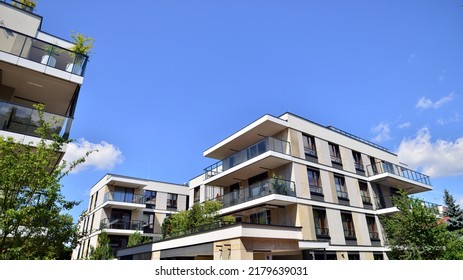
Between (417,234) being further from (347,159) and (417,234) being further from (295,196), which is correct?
(347,159)

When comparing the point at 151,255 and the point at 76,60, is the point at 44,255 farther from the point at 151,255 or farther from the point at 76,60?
the point at 151,255

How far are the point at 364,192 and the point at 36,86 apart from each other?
2401cm

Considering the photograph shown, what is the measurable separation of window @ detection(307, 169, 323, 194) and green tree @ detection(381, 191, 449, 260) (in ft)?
16.5

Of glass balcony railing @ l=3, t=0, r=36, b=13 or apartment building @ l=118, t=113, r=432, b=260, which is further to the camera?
apartment building @ l=118, t=113, r=432, b=260

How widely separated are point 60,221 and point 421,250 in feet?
59.4

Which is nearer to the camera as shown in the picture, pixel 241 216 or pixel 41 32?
pixel 41 32

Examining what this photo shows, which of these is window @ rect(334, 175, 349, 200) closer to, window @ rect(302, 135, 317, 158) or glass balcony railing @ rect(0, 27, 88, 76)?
window @ rect(302, 135, 317, 158)

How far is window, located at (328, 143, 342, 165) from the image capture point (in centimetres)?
2250

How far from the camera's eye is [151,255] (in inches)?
782

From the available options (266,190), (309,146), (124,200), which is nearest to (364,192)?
(309,146)

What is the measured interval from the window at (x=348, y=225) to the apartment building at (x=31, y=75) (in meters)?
19.1

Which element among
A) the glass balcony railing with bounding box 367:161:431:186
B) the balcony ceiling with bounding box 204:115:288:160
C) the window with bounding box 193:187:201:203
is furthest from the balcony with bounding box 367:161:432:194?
the window with bounding box 193:187:201:203
